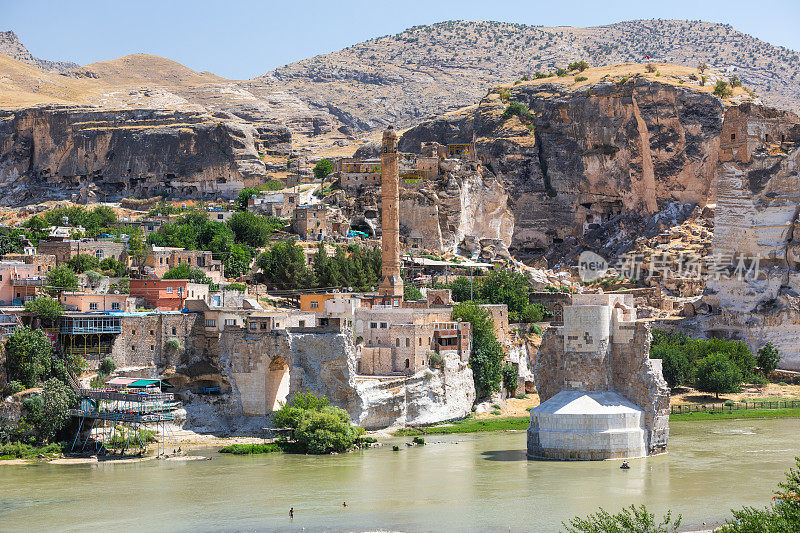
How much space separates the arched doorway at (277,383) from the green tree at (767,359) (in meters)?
29.6

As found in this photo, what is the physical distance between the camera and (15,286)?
2034 inches

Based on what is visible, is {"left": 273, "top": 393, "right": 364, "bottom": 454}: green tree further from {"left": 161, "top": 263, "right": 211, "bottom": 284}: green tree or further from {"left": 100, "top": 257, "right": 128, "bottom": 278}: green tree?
{"left": 100, "top": 257, "right": 128, "bottom": 278}: green tree

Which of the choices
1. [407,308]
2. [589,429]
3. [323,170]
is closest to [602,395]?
[589,429]

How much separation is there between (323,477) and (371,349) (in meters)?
13.1

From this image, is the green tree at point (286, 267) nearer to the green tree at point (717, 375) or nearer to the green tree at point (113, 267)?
the green tree at point (113, 267)

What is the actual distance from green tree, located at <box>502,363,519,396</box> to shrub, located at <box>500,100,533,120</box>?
45.2 m

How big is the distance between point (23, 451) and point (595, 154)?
60.5 metres

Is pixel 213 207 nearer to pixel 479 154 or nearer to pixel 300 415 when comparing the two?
pixel 479 154

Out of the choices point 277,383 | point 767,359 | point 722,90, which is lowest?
point 277,383

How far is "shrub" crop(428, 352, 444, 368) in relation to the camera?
171ft

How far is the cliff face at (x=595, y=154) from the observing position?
9044 cm

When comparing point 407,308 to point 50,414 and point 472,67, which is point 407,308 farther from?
point 472,67

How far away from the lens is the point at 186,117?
99.1 m

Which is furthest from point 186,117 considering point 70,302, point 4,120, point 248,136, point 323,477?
point 323,477
